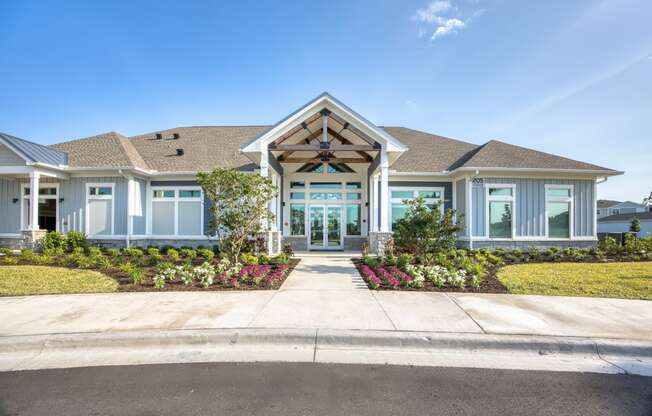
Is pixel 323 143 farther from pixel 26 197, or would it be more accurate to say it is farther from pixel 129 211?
pixel 26 197

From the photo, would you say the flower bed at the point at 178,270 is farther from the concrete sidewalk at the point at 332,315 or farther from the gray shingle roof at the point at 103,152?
the gray shingle roof at the point at 103,152

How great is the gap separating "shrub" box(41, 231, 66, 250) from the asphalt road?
1195cm

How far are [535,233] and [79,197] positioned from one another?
21375mm

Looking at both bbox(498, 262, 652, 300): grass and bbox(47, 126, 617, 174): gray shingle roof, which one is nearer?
bbox(498, 262, 652, 300): grass

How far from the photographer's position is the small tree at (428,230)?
30.1 feet

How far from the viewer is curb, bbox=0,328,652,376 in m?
3.86

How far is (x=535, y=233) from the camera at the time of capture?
13875 mm

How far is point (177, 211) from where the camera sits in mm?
14664

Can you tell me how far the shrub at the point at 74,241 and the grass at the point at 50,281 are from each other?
3.79 meters

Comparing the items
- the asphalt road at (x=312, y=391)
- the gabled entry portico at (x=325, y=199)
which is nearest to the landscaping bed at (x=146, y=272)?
the asphalt road at (x=312, y=391)

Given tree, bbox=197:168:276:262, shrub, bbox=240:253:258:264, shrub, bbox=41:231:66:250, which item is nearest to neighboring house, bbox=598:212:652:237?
shrub, bbox=240:253:258:264

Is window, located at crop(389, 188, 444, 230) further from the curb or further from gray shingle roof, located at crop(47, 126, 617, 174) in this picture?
the curb

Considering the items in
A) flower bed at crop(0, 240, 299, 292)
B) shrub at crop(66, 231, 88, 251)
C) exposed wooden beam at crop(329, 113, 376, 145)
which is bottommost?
flower bed at crop(0, 240, 299, 292)

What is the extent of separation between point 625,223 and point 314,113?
46769 millimetres
